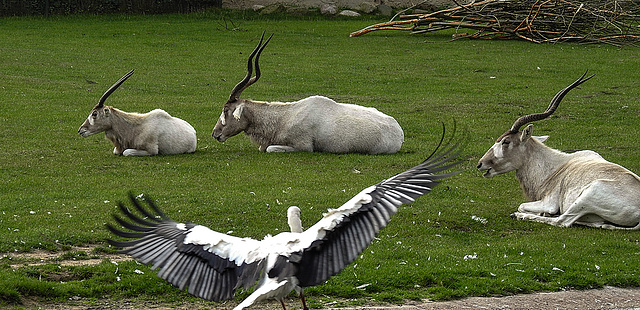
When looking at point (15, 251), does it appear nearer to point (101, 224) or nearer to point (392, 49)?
point (101, 224)

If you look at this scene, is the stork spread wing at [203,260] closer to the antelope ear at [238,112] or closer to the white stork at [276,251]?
the white stork at [276,251]

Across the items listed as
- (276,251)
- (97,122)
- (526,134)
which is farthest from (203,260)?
(97,122)

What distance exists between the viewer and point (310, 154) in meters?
12.7

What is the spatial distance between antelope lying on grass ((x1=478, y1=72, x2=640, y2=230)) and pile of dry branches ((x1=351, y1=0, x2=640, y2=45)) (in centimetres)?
1556

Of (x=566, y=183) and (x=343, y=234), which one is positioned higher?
(x=343, y=234)

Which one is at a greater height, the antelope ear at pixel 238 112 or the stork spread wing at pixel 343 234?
the stork spread wing at pixel 343 234

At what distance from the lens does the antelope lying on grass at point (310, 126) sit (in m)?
12.7

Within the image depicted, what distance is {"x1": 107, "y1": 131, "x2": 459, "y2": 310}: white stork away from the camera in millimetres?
5012

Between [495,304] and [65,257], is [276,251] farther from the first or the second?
[65,257]

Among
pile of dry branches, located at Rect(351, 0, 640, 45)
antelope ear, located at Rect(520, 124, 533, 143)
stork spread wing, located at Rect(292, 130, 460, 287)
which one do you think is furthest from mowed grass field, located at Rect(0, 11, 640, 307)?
stork spread wing, located at Rect(292, 130, 460, 287)

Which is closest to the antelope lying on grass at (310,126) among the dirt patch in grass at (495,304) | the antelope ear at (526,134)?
the antelope ear at (526,134)

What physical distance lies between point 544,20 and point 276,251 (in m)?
22.6

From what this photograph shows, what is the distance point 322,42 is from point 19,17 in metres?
12.6

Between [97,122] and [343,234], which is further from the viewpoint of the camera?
[97,122]
